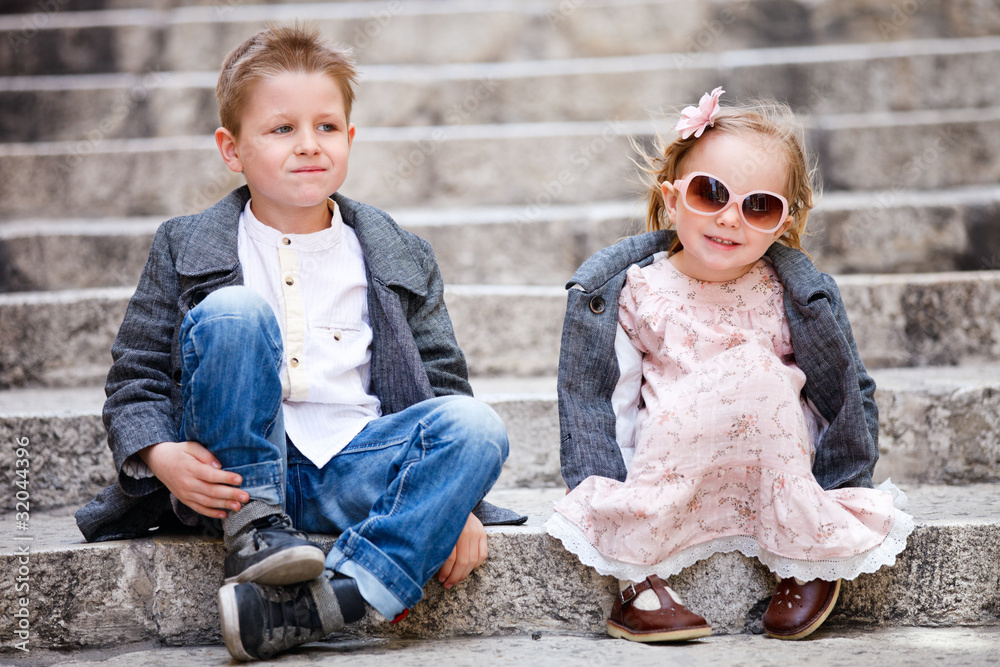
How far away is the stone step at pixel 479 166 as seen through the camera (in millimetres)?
2863

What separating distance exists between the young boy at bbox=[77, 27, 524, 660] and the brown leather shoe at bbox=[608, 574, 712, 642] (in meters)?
0.26

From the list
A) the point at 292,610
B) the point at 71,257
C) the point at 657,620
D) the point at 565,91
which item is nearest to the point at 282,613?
the point at 292,610

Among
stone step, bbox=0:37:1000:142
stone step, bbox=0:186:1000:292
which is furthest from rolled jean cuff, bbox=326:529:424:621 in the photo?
stone step, bbox=0:37:1000:142

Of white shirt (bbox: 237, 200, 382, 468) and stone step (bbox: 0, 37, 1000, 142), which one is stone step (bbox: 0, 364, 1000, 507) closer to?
white shirt (bbox: 237, 200, 382, 468)

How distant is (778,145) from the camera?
164 centimetres

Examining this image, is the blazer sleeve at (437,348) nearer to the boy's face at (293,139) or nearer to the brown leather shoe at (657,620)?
the boy's face at (293,139)

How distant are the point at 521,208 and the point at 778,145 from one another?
4.74ft

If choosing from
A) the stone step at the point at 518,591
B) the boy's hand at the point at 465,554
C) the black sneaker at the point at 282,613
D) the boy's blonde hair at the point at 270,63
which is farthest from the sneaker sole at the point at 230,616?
the boy's blonde hair at the point at 270,63

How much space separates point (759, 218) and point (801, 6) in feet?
8.47

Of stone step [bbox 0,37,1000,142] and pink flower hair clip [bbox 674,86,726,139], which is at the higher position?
stone step [bbox 0,37,1000,142]

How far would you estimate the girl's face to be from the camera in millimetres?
1611

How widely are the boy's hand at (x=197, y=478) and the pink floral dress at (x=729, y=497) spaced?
55cm

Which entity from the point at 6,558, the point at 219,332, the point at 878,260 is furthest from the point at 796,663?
the point at 878,260

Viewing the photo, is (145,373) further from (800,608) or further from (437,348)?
(800,608)
